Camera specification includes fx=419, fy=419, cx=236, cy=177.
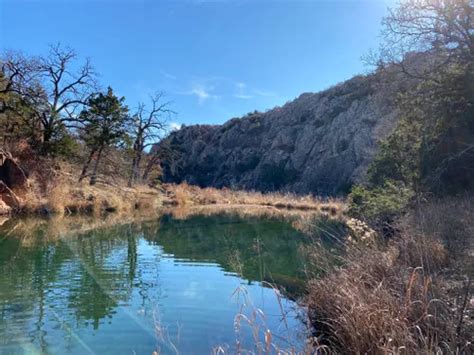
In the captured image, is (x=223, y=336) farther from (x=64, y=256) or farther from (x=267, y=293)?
(x=64, y=256)

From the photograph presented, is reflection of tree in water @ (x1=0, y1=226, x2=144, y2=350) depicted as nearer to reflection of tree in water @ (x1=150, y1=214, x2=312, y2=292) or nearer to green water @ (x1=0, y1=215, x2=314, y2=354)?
green water @ (x1=0, y1=215, x2=314, y2=354)

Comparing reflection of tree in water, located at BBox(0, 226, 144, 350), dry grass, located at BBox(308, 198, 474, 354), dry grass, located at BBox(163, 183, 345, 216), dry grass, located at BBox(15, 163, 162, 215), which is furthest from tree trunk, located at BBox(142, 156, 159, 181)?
dry grass, located at BBox(308, 198, 474, 354)

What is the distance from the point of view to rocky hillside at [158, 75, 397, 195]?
52.4 meters

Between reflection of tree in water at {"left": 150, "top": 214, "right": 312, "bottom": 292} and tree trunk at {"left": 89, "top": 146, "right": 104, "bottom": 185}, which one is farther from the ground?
tree trunk at {"left": 89, "top": 146, "right": 104, "bottom": 185}

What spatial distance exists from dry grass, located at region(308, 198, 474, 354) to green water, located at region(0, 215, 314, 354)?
1.74ft

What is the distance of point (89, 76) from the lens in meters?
23.8

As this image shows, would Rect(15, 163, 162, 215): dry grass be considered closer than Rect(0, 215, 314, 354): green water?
No

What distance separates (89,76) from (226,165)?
46376 mm

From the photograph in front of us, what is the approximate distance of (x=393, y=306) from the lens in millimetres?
3455

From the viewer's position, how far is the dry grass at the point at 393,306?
314 centimetres

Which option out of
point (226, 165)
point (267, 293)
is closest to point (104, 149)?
point (267, 293)

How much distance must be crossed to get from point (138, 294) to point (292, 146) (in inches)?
2278

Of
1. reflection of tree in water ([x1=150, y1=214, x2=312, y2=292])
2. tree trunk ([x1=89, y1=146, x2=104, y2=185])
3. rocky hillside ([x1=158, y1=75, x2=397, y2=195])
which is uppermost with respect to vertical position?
rocky hillside ([x1=158, y1=75, x2=397, y2=195])

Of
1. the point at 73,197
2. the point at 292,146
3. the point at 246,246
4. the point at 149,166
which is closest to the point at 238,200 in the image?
the point at 149,166
